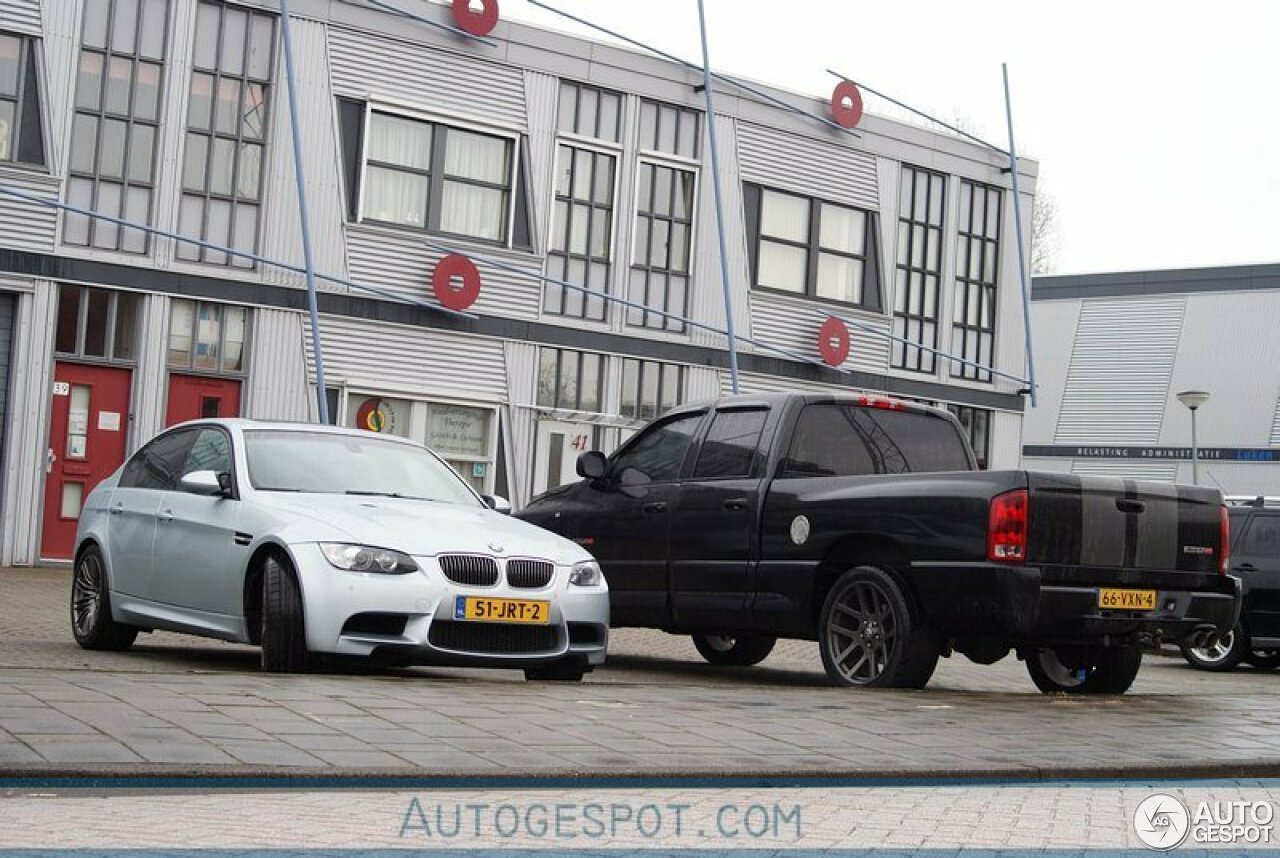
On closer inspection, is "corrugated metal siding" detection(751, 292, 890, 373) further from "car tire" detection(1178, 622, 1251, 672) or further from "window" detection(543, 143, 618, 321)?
"car tire" detection(1178, 622, 1251, 672)

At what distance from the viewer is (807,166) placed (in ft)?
102

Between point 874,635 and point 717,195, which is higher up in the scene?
point 717,195

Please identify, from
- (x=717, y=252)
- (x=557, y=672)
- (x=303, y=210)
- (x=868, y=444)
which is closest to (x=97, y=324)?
(x=303, y=210)

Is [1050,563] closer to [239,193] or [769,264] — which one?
[239,193]

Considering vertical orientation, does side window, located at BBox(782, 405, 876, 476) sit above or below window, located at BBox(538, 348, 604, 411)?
below

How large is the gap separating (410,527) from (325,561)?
21.9 inches

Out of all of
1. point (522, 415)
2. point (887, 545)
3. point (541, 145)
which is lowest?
point (887, 545)

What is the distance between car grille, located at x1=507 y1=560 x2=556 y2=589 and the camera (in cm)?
1009

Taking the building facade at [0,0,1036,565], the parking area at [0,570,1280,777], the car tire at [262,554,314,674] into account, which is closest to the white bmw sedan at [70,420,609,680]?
the car tire at [262,554,314,674]

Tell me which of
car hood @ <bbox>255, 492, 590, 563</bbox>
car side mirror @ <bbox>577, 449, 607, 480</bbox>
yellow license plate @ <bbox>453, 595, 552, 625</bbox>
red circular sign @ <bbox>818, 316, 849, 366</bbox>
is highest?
red circular sign @ <bbox>818, 316, 849, 366</bbox>

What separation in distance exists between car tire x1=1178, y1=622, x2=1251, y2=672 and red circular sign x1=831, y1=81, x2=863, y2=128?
14837mm

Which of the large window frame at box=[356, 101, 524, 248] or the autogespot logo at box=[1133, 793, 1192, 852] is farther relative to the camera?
the large window frame at box=[356, 101, 524, 248]

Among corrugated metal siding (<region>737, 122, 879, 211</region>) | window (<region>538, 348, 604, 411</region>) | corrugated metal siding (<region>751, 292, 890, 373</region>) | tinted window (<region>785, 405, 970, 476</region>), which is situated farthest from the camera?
corrugated metal siding (<region>751, 292, 890, 373</region>)

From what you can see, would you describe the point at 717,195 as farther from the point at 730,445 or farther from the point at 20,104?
the point at 730,445
